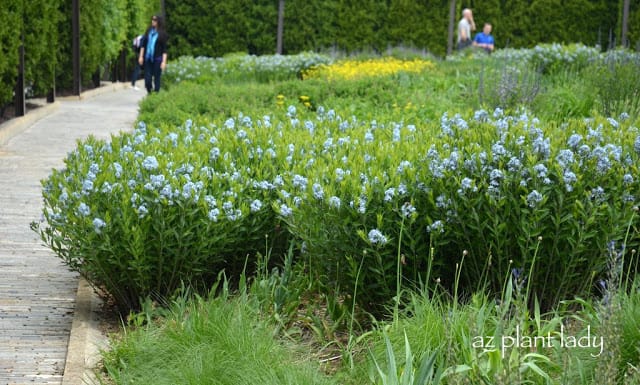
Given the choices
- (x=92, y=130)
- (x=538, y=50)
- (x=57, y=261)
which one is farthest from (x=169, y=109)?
(x=538, y=50)

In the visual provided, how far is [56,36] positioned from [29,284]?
38.4 feet

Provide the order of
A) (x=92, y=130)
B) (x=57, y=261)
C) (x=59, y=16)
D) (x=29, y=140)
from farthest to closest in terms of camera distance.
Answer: (x=59, y=16)
(x=92, y=130)
(x=29, y=140)
(x=57, y=261)

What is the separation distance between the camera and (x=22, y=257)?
6273mm

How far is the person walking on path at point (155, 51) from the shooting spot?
57.1ft

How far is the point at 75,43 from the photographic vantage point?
1897 centimetres

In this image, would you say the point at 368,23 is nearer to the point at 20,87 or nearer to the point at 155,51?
the point at 155,51

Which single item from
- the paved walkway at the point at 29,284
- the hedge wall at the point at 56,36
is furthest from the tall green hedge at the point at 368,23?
the paved walkway at the point at 29,284

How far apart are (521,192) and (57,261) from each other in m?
3.21

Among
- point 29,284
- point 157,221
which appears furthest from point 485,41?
point 157,221

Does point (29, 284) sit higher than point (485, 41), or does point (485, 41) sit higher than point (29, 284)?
point (485, 41)

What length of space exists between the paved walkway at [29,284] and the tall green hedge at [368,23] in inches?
624

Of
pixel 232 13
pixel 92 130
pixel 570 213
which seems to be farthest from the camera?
pixel 232 13

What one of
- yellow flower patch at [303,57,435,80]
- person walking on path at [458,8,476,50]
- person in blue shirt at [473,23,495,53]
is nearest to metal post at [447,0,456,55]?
person walking on path at [458,8,476,50]

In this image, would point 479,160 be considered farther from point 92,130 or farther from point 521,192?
point 92,130
